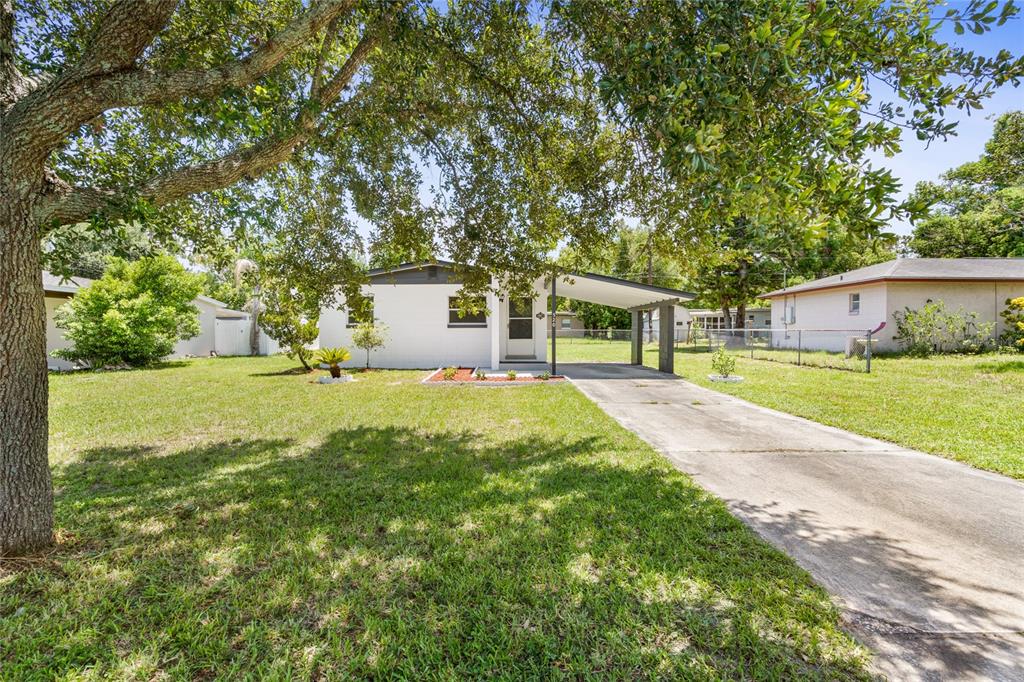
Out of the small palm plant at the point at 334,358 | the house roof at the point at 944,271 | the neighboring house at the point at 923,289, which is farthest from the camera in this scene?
the neighboring house at the point at 923,289

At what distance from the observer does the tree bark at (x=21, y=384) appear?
8.73 feet

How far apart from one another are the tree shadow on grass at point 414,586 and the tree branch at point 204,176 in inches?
91.8

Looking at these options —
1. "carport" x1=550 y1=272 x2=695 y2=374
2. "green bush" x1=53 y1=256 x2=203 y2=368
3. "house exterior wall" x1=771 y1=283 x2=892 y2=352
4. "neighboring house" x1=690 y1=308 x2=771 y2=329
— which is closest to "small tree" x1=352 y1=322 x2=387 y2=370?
"carport" x1=550 y1=272 x2=695 y2=374

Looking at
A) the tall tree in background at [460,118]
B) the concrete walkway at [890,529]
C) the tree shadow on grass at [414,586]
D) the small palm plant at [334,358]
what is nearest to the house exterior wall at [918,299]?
the concrete walkway at [890,529]

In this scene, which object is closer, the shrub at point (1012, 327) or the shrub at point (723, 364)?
the shrub at point (723, 364)

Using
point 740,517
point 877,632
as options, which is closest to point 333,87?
point 740,517

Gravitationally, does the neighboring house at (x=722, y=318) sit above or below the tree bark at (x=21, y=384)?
above

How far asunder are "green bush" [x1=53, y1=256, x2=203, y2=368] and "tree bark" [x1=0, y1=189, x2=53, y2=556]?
12407mm

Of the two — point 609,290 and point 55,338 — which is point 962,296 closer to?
point 609,290

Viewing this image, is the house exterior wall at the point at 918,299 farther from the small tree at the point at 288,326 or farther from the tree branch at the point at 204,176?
the small tree at the point at 288,326

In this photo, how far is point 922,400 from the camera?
26.0ft

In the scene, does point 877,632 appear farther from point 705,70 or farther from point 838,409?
point 838,409

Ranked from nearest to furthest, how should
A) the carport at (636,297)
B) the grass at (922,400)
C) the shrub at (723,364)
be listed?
the grass at (922,400) < the shrub at (723,364) < the carport at (636,297)

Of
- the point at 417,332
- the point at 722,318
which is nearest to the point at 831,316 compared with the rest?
the point at 722,318
